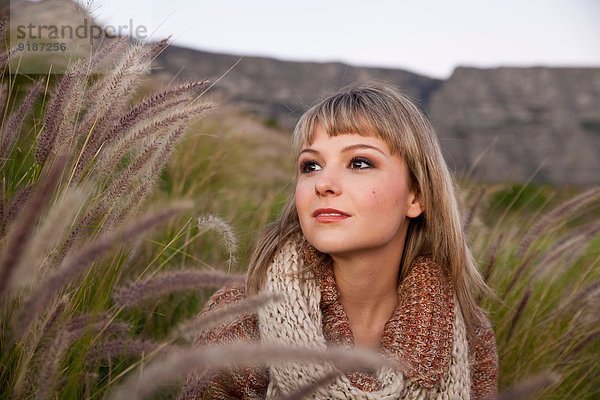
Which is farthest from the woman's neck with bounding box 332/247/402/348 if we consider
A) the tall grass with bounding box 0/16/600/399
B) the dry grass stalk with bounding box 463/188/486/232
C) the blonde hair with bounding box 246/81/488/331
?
the dry grass stalk with bounding box 463/188/486/232

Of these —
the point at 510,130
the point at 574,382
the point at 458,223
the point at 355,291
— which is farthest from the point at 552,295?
the point at 510,130

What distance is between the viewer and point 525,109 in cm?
2041

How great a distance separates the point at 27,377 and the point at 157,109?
0.85 metres

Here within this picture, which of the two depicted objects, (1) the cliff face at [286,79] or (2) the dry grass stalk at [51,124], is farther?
(1) the cliff face at [286,79]

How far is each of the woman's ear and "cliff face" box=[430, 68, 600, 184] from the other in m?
16.4

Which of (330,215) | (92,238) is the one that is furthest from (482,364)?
(92,238)

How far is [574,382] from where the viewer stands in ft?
10.6

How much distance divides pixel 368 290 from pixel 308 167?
51 centimetres

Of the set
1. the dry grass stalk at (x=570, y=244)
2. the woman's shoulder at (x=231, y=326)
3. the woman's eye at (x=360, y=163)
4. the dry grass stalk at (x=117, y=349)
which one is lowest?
the woman's shoulder at (x=231, y=326)

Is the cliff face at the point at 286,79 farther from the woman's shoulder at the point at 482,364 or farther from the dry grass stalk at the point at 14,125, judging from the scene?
the dry grass stalk at the point at 14,125

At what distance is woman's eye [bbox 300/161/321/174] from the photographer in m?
2.59

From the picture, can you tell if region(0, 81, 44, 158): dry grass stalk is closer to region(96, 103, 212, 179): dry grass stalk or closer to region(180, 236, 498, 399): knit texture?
region(96, 103, 212, 179): dry grass stalk

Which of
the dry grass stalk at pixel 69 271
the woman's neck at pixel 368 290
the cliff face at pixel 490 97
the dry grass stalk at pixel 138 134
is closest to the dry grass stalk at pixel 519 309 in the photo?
the woman's neck at pixel 368 290

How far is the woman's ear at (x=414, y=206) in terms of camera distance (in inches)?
106
